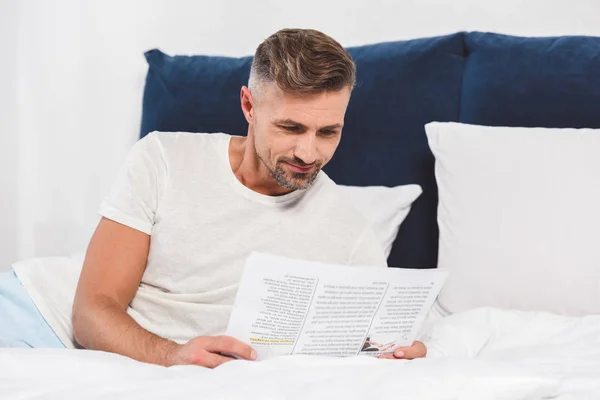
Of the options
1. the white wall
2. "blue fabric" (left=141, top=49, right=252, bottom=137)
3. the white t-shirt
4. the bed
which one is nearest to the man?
the white t-shirt

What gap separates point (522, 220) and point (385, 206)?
0.33 meters

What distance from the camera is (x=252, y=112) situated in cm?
164

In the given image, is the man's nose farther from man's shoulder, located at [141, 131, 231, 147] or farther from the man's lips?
man's shoulder, located at [141, 131, 231, 147]

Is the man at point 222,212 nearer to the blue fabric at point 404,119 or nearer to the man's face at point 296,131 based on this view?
the man's face at point 296,131

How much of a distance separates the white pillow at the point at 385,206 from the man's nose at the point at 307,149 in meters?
0.42

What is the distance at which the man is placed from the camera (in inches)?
60.0

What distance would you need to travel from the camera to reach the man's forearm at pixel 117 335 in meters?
1.41

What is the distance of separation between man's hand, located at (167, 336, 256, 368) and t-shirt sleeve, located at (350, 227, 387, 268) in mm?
442

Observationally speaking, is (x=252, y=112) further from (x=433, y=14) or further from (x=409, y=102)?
(x=433, y=14)

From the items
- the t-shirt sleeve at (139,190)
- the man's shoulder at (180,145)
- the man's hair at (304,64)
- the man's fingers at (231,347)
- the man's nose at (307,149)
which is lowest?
the man's fingers at (231,347)

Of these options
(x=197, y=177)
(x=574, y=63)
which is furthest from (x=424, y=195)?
(x=197, y=177)

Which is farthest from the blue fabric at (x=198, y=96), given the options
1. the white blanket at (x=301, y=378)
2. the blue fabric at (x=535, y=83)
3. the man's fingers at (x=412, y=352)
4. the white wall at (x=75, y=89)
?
the white blanket at (x=301, y=378)

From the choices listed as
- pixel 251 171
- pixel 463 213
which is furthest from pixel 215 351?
pixel 463 213

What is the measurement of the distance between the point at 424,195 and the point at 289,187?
54 cm
